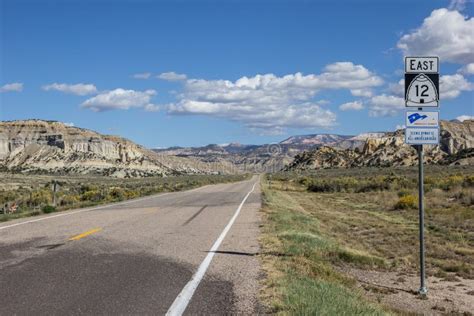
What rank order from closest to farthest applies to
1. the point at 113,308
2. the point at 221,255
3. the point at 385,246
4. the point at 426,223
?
the point at 113,308, the point at 221,255, the point at 385,246, the point at 426,223

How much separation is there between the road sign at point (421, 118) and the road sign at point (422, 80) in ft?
0.43

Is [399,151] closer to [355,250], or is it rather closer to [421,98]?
[355,250]

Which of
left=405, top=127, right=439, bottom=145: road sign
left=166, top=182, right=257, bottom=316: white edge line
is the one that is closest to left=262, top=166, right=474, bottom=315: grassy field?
left=166, top=182, right=257, bottom=316: white edge line

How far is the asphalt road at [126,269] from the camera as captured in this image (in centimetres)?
652

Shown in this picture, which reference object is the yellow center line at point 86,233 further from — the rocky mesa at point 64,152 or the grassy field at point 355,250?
the rocky mesa at point 64,152

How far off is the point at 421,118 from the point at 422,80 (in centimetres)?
61

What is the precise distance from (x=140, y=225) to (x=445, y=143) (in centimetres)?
14033

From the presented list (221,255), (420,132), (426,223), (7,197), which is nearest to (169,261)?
(221,255)

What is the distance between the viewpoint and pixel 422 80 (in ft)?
27.9

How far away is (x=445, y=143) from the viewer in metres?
143

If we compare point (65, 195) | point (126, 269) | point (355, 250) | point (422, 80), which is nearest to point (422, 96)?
point (422, 80)

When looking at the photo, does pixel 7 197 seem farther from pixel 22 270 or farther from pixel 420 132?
pixel 420 132

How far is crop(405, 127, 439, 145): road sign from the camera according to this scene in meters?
8.46

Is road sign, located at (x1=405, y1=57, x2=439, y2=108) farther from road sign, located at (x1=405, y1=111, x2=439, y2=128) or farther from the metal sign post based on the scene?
road sign, located at (x1=405, y1=111, x2=439, y2=128)
